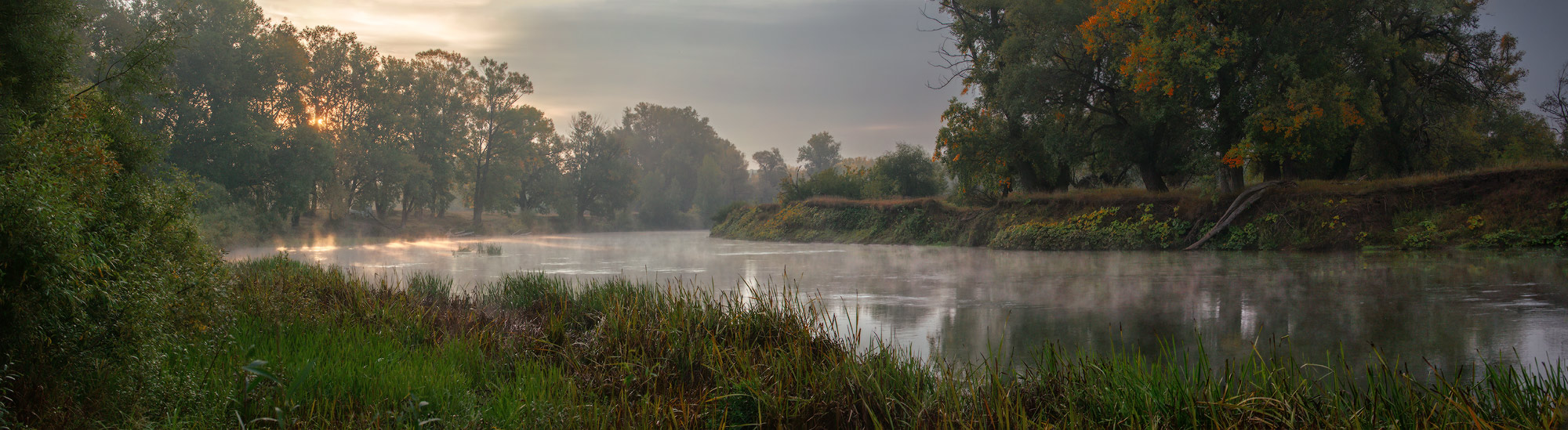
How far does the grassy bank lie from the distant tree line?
12178mm

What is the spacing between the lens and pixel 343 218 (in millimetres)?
37125

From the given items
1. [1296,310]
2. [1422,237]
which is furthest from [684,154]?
[1296,310]

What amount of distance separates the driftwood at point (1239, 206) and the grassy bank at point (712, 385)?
11265mm

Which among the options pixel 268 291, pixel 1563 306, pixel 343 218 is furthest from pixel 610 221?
pixel 1563 306

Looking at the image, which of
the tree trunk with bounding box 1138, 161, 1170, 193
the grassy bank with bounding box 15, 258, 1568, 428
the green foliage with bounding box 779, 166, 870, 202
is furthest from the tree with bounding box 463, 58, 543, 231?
the grassy bank with bounding box 15, 258, 1568, 428

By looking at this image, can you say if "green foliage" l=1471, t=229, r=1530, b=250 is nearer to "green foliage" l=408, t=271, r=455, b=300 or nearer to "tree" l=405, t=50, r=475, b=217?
"green foliage" l=408, t=271, r=455, b=300

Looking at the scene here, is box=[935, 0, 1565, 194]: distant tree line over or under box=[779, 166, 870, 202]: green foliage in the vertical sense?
over

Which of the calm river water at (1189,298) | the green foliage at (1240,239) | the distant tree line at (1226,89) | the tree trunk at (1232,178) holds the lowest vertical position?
the calm river water at (1189,298)

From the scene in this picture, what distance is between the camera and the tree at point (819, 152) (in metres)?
82.8

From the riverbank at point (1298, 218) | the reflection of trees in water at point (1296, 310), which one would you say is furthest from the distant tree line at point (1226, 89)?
the reflection of trees in water at point (1296, 310)

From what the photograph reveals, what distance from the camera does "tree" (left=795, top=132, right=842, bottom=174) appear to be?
82.8 metres

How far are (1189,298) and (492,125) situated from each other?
44.0 meters

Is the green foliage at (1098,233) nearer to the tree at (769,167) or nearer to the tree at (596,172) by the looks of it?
the tree at (596,172)

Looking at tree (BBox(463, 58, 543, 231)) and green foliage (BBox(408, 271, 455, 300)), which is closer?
green foliage (BBox(408, 271, 455, 300))
